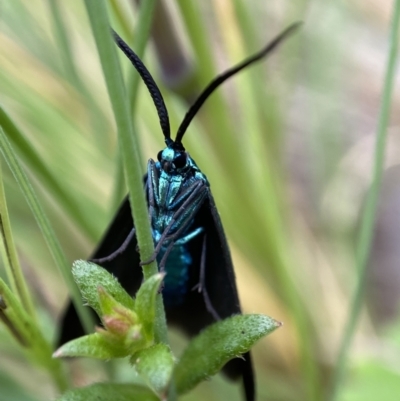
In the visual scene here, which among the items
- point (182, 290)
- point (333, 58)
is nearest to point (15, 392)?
point (182, 290)

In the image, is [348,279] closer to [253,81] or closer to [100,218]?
[253,81]

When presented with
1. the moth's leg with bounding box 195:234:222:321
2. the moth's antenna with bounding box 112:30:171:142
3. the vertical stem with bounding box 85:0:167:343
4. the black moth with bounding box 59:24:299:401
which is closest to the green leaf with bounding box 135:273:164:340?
the vertical stem with bounding box 85:0:167:343

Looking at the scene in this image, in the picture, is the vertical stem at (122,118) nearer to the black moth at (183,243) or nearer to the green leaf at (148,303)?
the green leaf at (148,303)

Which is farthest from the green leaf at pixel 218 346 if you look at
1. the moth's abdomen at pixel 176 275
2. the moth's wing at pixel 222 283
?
the moth's abdomen at pixel 176 275

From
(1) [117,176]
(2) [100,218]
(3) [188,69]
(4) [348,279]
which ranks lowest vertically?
(4) [348,279]

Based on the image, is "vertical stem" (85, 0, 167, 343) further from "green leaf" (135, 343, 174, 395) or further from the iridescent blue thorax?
the iridescent blue thorax

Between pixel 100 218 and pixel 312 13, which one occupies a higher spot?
pixel 312 13

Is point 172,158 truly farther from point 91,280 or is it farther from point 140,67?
point 91,280
